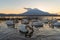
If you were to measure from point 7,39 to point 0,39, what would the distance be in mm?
763

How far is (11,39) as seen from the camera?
18469 millimetres

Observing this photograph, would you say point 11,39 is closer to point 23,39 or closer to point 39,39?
point 23,39

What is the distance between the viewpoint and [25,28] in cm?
2320

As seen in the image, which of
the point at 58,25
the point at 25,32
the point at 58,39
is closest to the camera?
the point at 58,39

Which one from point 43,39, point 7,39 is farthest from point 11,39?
point 43,39

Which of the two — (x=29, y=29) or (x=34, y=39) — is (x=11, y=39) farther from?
(x=29, y=29)

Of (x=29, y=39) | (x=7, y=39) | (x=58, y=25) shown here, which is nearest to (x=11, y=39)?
(x=7, y=39)

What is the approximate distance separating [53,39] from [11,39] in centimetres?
465

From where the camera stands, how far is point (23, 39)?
18484 millimetres

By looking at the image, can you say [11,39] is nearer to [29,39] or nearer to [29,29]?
[29,39]

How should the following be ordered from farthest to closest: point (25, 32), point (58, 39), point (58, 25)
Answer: point (58, 25)
point (25, 32)
point (58, 39)

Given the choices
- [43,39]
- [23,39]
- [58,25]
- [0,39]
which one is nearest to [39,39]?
[43,39]

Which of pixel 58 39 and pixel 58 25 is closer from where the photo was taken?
pixel 58 39

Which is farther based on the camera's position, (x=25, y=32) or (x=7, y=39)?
(x=25, y=32)
